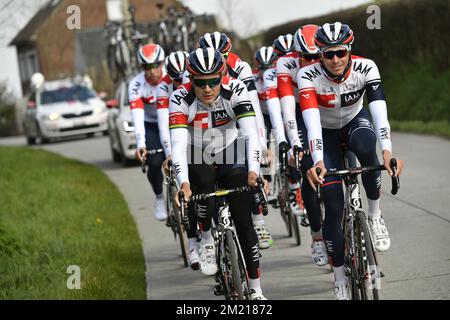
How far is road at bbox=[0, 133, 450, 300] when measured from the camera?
862cm

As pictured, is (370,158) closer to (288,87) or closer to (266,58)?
(288,87)

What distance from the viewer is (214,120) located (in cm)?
811

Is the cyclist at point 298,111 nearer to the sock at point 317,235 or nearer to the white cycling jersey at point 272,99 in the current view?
the sock at point 317,235

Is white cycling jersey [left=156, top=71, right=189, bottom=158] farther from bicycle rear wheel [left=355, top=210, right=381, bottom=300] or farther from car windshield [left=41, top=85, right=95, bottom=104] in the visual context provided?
car windshield [left=41, top=85, right=95, bottom=104]

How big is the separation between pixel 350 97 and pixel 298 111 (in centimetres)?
237

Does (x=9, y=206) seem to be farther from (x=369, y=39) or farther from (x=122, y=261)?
(x=369, y=39)

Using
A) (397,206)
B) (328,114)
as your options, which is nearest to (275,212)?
(397,206)

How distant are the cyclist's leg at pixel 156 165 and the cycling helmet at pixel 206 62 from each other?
13.5ft

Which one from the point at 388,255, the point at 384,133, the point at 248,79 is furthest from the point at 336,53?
the point at 388,255

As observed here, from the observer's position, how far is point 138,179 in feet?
65.2

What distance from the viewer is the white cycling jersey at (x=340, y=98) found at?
298 inches

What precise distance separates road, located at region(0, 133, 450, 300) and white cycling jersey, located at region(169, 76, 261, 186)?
142cm

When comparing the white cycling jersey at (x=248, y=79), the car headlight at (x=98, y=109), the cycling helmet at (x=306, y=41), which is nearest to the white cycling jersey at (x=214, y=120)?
the cycling helmet at (x=306, y=41)
